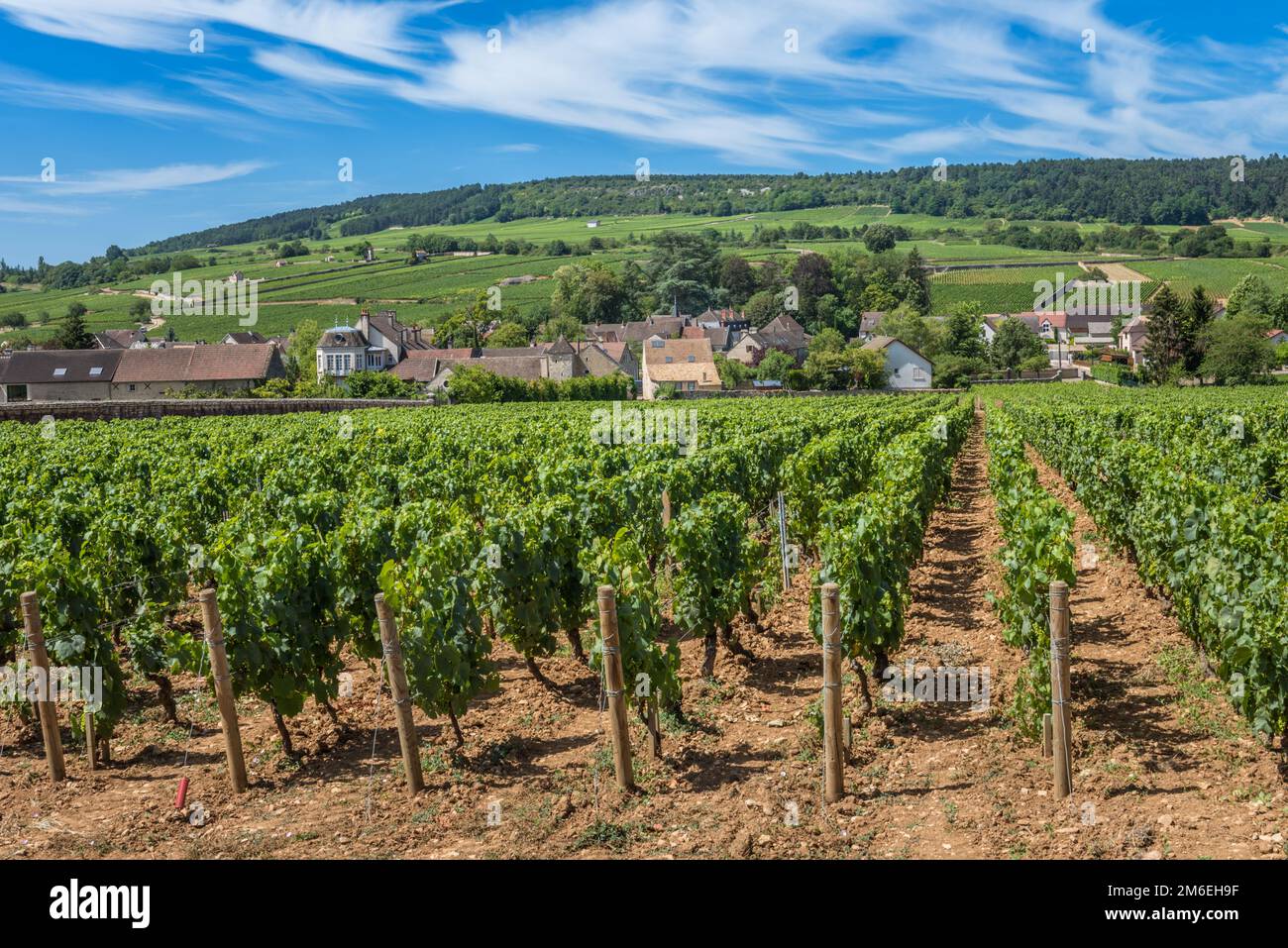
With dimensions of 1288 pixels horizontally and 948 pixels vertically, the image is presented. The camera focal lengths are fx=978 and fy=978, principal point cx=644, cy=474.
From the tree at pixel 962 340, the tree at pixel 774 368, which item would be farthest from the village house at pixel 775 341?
the tree at pixel 962 340

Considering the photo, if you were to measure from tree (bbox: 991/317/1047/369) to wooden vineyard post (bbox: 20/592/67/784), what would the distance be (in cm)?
11094

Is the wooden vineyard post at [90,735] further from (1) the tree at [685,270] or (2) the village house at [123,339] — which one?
(1) the tree at [685,270]

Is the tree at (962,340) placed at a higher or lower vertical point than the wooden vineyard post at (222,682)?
higher

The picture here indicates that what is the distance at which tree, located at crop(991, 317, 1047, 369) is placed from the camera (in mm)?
109062

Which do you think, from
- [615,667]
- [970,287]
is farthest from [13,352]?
[970,287]

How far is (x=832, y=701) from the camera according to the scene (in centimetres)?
720

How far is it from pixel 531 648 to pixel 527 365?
7827 cm

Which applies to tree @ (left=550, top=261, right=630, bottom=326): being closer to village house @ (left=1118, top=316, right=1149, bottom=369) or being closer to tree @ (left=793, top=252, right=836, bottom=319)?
tree @ (left=793, top=252, right=836, bottom=319)

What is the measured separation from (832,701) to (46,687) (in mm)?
6311

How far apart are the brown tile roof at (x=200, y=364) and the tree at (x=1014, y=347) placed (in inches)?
2987

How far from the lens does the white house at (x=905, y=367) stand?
312 ft

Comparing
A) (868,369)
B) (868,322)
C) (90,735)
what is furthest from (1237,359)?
(90,735)

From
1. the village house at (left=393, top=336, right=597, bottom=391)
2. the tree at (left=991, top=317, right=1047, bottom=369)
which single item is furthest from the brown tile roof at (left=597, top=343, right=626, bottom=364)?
the tree at (left=991, top=317, right=1047, bottom=369)
